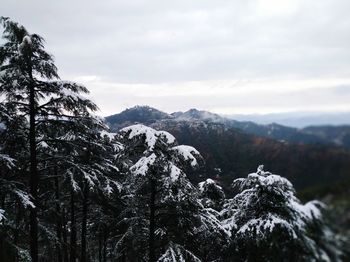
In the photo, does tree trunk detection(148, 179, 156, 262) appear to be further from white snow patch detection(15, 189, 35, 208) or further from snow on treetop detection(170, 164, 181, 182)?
white snow patch detection(15, 189, 35, 208)

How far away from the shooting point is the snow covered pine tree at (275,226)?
4.89 m

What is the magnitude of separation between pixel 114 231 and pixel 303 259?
14250 mm

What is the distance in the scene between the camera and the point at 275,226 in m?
10.5

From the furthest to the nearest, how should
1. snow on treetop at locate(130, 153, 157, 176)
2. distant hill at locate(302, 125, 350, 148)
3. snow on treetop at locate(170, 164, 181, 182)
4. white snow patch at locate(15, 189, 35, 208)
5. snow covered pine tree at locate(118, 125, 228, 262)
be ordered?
snow covered pine tree at locate(118, 125, 228, 262)
snow on treetop at locate(170, 164, 181, 182)
snow on treetop at locate(130, 153, 157, 176)
white snow patch at locate(15, 189, 35, 208)
distant hill at locate(302, 125, 350, 148)

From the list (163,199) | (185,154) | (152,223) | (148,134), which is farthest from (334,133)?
(152,223)

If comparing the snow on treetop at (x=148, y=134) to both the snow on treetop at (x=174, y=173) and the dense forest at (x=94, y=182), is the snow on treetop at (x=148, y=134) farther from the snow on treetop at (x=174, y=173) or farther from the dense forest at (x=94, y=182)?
the snow on treetop at (x=174, y=173)

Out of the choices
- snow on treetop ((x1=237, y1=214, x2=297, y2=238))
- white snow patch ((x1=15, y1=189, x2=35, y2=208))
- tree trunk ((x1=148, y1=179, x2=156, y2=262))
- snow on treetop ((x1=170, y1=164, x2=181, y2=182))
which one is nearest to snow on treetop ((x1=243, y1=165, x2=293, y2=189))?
snow on treetop ((x1=237, y1=214, x2=297, y2=238))

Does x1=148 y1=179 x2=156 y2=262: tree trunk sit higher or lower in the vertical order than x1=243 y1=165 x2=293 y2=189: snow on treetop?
lower

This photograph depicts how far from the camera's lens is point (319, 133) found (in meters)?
5.18

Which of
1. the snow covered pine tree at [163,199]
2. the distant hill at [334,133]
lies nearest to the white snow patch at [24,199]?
the snow covered pine tree at [163,199]

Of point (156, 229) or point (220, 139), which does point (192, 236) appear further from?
point (220, 139)

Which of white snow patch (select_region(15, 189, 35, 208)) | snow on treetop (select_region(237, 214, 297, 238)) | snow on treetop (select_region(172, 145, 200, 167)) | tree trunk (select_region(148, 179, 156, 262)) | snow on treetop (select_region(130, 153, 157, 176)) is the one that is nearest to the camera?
snow on treetop (select_region(237, 214, 297, 238))

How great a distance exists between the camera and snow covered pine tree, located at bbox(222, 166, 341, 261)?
489 cm

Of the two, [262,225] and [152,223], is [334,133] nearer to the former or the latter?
[262,225]
